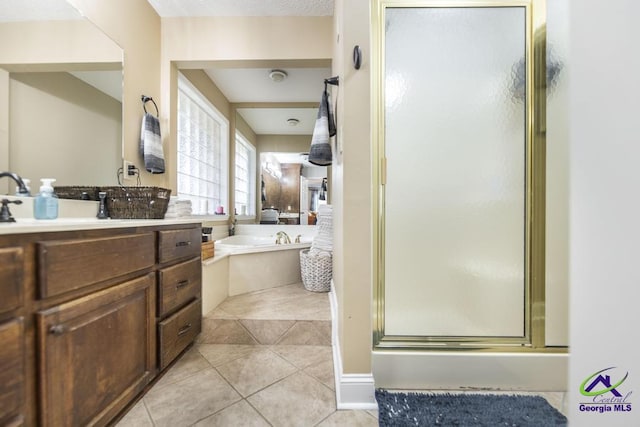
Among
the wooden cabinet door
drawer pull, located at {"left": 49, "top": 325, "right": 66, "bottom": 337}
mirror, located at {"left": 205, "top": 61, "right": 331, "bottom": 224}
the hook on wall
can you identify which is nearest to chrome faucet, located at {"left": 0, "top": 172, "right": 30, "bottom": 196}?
the wooden cabinet door

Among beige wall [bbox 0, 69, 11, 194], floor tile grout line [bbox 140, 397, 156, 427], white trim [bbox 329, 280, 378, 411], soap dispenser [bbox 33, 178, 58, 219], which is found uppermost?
beige wall [bbox 0, 69, 11, 194]

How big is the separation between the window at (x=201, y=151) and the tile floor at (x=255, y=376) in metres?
1.36

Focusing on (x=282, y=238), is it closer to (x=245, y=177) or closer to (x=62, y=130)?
(x=245, y=177)

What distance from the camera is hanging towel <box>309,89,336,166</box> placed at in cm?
161

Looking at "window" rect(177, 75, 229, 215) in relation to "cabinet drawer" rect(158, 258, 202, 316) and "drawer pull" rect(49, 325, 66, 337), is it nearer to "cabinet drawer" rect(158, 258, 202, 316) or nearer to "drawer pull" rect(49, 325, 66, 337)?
"cabinet drawer" rect(158, 258, 202, 316)

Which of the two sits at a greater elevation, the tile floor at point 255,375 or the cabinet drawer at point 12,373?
the cabinet drawer at point 12,373

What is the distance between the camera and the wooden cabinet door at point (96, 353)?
698 millimetres

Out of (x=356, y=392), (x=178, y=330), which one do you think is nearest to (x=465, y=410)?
(x=356, y=392)

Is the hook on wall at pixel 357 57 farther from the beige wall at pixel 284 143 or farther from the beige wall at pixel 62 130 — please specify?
the beige wall at pixel 284 143

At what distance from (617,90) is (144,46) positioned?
267 cm

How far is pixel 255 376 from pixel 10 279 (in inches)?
42.0

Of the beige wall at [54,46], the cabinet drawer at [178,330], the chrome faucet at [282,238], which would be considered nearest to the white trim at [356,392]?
the cabinet drawer at [178,330]

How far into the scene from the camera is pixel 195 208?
101 inches

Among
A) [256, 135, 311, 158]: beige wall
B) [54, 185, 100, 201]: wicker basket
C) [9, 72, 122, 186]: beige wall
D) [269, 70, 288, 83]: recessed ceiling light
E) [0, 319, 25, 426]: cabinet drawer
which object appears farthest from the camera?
[256, 135, 311, 158]: beige wall
